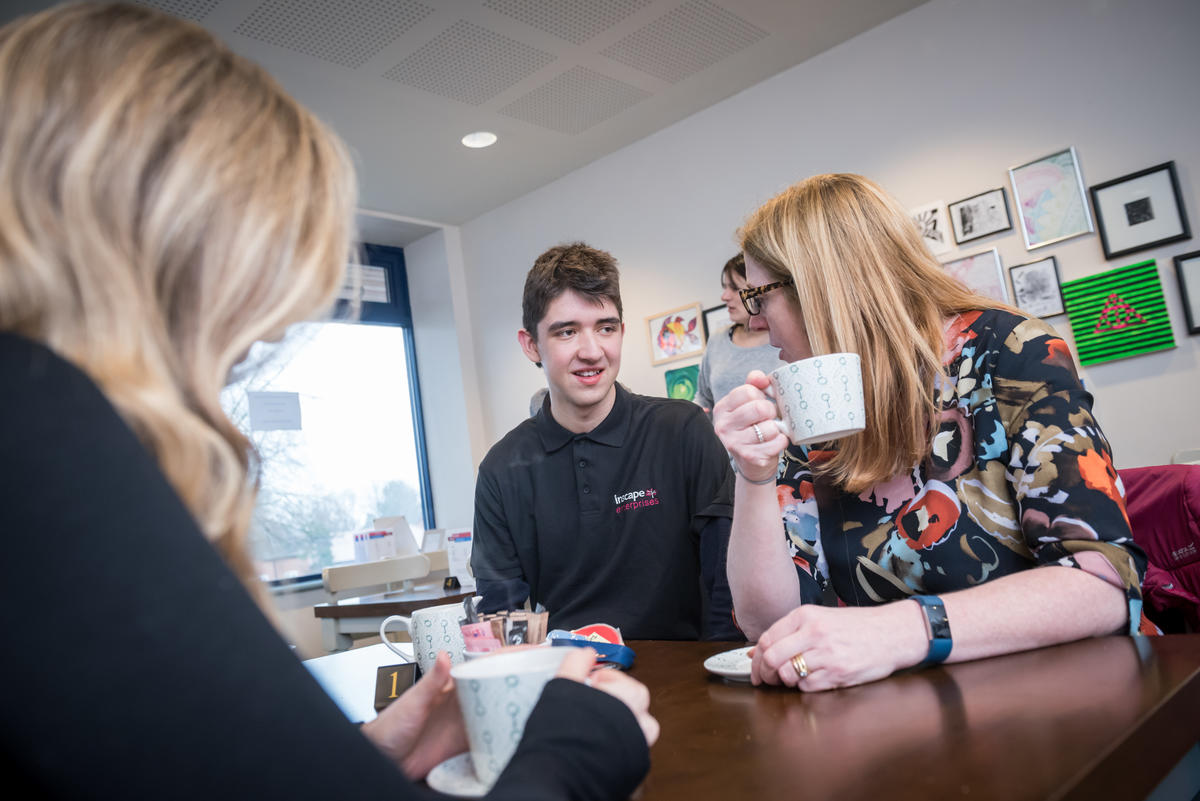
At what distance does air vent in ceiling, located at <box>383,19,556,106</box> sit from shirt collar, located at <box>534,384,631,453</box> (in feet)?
7.70

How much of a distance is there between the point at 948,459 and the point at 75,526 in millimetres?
1153

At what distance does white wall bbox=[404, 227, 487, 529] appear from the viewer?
605 cm

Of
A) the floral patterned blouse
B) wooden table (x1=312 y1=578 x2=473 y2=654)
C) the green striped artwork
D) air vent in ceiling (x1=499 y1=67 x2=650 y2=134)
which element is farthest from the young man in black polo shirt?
air vent in ceiling (x1=499 y1=67 x2=650 y2=134)

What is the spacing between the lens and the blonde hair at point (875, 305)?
127cm

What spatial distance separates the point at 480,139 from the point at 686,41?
140 centimetres

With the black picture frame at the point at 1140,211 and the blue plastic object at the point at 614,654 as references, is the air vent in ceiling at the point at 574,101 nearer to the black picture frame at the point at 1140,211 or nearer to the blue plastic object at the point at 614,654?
the black picture frame at the point at 1140,211

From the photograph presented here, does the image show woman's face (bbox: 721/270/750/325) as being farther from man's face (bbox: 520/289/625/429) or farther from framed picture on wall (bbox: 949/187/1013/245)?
man's face (bbox: 520/289/625/429)

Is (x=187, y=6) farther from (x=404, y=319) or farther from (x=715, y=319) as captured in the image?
(x=404, y=319)

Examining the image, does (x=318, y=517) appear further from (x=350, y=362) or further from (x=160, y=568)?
(x=160, y=568)

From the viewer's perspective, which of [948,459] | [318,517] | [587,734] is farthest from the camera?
[318,517]

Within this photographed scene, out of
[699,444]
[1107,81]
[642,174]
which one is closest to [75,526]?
[699,444]

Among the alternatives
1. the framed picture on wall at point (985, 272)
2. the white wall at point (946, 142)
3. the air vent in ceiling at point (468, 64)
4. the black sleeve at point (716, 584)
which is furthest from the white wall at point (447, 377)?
the black sleeve at point (716, 584)

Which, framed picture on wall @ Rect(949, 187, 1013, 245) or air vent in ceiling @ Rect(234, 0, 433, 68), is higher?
air vent in ceiling @ Rect(234, 0, 433, 68)

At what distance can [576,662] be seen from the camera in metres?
0.61
